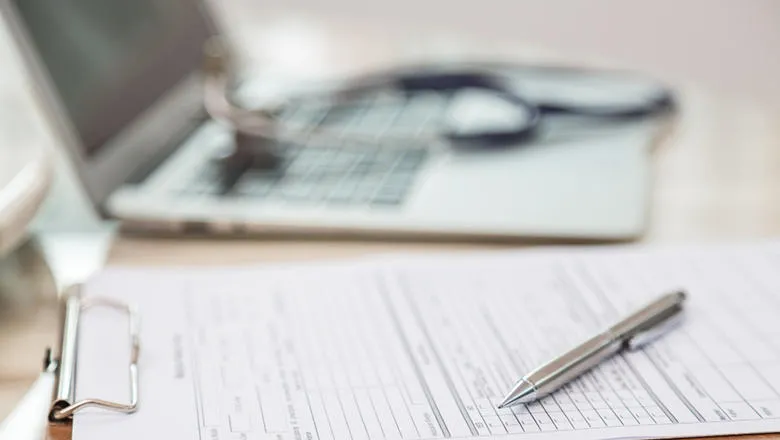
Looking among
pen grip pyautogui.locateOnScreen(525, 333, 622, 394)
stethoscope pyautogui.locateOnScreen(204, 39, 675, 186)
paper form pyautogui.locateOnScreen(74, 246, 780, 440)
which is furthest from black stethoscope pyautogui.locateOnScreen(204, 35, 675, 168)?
pen grip pyautogui.locateOnScreen(525, 333, 622, 394)

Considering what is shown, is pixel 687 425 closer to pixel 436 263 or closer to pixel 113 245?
pixel 436 263

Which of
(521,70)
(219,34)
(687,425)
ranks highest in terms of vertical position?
(219,34)

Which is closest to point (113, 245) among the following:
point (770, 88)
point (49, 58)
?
point (49, 58)

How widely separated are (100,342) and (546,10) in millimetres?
871

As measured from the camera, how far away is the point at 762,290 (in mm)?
590

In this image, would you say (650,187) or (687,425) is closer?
(687,425)

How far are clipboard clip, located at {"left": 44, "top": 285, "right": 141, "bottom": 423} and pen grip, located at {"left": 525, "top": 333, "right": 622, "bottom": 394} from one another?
0.18 m

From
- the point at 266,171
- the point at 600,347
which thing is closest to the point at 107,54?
the point at 266,171

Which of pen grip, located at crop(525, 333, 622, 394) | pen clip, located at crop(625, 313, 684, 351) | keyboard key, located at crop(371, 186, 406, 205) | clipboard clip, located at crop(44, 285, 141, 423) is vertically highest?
keyboard key, located at crop(371, 186, 406, 205)

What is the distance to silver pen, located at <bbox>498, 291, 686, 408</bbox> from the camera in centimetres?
48

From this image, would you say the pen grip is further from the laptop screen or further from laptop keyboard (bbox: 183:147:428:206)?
the laptop screen

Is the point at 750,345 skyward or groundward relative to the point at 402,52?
groundward

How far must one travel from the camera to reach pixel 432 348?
529mm

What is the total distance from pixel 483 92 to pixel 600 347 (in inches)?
17.6
